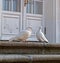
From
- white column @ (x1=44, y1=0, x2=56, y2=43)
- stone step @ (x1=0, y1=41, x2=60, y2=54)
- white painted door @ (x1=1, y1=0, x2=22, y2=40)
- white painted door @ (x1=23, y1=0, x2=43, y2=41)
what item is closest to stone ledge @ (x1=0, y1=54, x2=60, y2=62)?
stone step @ (x1=0, y1=41, x2=60, y2=54)

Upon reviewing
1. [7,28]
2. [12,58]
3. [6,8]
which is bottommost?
[12,58]

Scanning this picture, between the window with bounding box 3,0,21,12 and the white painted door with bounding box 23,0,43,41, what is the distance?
15 centimetres

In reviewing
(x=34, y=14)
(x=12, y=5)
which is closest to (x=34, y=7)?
(x=34, y=14)

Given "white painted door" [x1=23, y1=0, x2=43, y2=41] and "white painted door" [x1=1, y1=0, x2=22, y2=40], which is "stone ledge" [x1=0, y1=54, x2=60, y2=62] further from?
"white painted door" [x1=23, y1=0, x2=43, y2=41]

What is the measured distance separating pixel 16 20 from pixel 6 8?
0.30 metres

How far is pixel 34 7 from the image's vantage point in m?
4.95

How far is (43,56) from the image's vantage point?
3262 millimetres

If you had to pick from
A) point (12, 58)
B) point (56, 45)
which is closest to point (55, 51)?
point (56, 45)

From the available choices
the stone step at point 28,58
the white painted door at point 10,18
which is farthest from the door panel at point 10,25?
the stone step at point 28,58

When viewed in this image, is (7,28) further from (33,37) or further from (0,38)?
(33,37)

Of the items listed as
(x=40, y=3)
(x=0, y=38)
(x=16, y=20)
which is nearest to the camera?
(x=0, y=38)

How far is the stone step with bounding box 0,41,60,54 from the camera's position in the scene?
3328mm

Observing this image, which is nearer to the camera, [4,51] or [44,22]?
[4,51]

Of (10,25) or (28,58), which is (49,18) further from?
(28,58)
